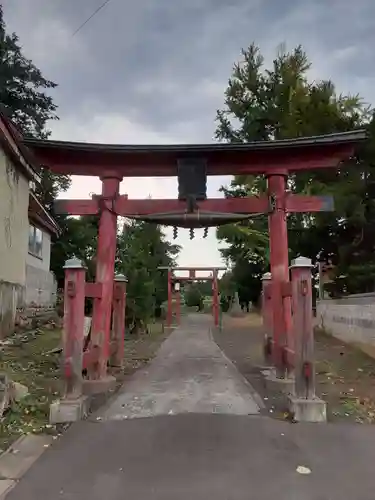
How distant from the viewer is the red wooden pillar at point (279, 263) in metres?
7.23

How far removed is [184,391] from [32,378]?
2394 mm

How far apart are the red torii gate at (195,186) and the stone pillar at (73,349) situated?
4.22ft

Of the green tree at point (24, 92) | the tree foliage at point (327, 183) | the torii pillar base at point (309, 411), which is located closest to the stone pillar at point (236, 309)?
the tree foliage at point (327, 183)

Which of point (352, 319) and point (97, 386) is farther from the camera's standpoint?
point (352, 319)

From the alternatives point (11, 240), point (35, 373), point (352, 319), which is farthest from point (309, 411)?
point (11, 240)

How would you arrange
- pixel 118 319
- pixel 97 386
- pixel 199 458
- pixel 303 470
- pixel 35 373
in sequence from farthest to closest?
pixel 118 319, pixel 35 373, pixel 97 386, pixel 199 458, pixel 303 470

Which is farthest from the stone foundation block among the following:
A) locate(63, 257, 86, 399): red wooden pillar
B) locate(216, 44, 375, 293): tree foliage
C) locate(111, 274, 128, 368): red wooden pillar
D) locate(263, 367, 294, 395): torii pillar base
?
locate(216, 44, 375, 293): tree foliage

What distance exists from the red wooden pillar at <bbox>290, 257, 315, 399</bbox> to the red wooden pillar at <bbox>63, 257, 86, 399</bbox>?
2.55m

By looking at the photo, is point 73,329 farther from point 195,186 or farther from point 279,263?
point 279,263

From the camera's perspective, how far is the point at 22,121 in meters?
23.0

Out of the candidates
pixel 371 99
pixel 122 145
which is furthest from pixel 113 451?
pixel 371 99

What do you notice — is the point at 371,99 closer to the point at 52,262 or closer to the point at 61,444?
the point at 61,444

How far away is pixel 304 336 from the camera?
5449 millimetres

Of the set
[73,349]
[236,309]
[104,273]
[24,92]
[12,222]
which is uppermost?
[24,92]
